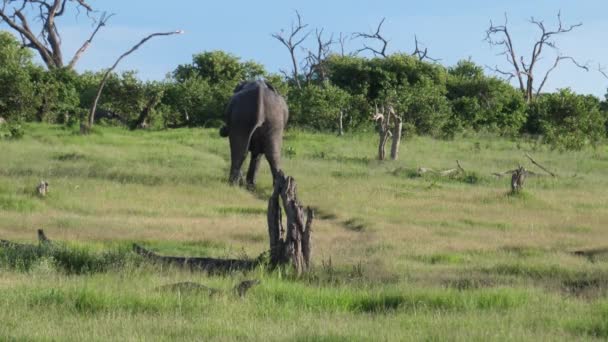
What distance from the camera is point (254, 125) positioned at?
2194cm

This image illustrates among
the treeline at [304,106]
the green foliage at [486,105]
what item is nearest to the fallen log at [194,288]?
the treeline at [304,106]

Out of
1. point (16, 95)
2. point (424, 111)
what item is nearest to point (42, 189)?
point (16, 95)

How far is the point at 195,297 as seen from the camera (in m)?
8.25

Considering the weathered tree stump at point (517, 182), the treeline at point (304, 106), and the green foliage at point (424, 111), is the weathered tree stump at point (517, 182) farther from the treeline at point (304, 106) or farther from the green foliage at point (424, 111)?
the green foliage at point (424, 111)

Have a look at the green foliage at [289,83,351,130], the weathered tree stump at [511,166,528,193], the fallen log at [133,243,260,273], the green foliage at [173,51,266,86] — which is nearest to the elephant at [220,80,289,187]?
the weathered tree stump at [511,166,528,193]

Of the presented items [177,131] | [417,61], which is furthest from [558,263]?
[417,61]

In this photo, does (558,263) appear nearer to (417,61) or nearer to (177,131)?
(177,131)

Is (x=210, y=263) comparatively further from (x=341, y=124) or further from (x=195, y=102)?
(x=195, y=102)

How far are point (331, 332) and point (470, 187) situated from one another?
56.6 feet

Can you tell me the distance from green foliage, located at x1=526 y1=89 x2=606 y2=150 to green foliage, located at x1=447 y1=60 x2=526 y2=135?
1.16 m

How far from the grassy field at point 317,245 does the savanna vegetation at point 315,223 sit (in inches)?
1.6

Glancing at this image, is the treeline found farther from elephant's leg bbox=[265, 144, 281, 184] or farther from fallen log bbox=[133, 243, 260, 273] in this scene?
fallen log bbox=[133, 243, 260, 273]

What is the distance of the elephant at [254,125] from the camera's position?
22062 mm

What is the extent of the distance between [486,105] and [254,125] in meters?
33.8
